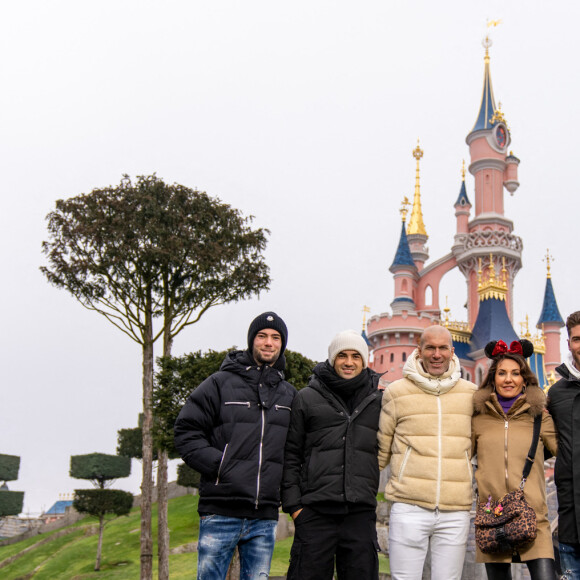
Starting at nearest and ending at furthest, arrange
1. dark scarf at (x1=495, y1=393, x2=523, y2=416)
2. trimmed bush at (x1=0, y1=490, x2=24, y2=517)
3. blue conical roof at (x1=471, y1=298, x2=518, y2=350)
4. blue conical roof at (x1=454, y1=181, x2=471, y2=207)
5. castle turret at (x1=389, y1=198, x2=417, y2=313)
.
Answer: dark scarf at (x1=495, y1=393, x2=523, y2=416) < trimmed bush at (x1=0, y1=490, x2=24, y2=517) < blue conical roof at (x1=471, y1=298, x2=518, y2=350) < castle turret at (x1=389, y1=198, x2=417, y2=313) < blue conical roof at (x1=454, y1=181, x2=471, y2=207)

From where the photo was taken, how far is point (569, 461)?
530 centimetres

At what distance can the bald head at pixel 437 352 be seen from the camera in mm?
5676

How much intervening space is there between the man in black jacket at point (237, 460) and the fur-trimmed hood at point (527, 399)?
1428mm

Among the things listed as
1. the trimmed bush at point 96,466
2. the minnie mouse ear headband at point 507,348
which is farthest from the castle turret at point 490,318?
the minnie mouse ear headband at point 507,348

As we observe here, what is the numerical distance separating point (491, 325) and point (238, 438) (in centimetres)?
3942

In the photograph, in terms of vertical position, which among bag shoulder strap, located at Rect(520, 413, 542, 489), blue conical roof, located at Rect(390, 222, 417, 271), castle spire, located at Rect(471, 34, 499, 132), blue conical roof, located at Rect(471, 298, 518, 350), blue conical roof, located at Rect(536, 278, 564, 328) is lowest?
bag shoulder strap, located at Rect(520, 413, 542, 489)

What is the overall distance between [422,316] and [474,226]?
8.70 meters

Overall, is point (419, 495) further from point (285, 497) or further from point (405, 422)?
point (285, 497)

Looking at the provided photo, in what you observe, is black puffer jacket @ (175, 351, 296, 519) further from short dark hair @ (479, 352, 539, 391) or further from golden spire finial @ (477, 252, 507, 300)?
golden spire finial @ (477, 252, 507, 300)

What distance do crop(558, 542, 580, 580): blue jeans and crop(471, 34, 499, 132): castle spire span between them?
46753 mm

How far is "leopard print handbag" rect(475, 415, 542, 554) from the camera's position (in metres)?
5.11

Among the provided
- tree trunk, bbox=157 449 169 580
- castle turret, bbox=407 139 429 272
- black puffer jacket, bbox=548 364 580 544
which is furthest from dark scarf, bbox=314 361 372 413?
castle turret, bbox=407 139 429 272

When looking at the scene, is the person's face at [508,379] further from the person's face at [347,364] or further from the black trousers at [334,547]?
the black trousers at [334,547]

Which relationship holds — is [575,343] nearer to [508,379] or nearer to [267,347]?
[508,379]
